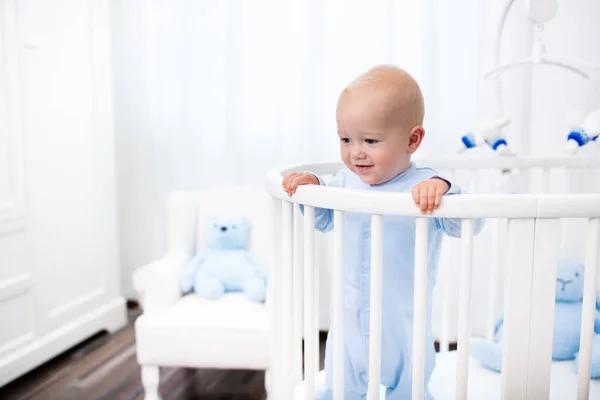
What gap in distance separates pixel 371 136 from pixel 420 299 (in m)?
0.27

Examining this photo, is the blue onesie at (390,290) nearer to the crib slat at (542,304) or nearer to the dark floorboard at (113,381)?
the crib slat at (542,304)

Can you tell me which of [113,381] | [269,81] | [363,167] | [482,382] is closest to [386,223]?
[363,167]

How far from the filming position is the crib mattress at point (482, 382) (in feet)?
3.84

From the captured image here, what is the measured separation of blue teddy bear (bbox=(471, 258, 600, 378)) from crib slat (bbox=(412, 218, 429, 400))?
499mm

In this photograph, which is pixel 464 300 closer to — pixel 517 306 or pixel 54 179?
pixel 517 306

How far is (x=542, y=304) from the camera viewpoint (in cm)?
80

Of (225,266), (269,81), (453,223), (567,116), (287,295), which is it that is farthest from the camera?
(269,81)

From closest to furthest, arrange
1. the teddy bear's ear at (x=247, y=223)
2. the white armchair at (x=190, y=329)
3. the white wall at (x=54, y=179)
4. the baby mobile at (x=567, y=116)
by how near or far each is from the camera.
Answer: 1. the baby mobile at (x=567, y=116)
2. the white armchair at (x=190, y=329)
3. the white wall at (x=54, y=179)
4. the teddy bear's ear at (x=247, y=223)

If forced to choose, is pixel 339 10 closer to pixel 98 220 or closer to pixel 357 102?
pixel 98 220

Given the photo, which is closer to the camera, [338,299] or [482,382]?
[338,299]

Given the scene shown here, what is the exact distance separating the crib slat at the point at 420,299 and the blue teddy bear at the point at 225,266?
38.6 inches

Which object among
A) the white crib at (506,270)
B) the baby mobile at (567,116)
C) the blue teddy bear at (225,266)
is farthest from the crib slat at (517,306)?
the blue teddy bear at (225,266)

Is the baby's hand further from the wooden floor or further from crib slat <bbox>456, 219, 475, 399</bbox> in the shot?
the wooden floor

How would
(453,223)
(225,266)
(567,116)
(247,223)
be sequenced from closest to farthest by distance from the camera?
1. (453,223)
2. (567,116)
3. (225,266)
4. (247,223)
